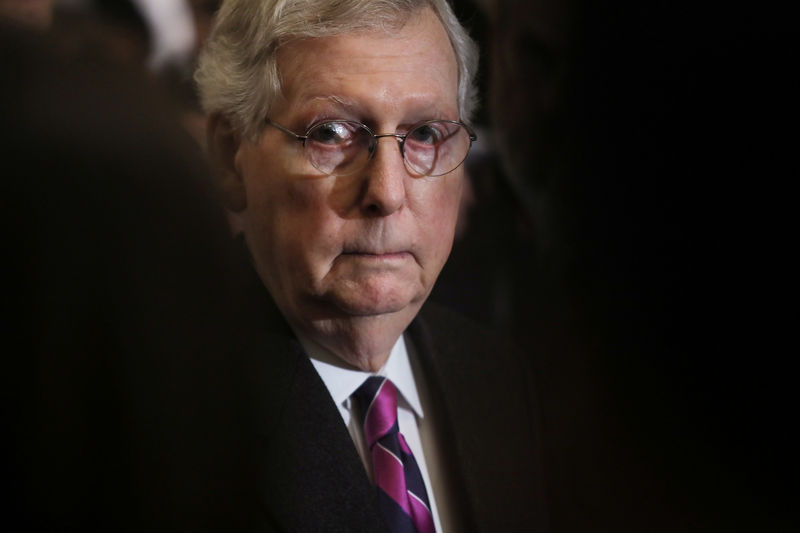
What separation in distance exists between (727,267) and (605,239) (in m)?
0.30

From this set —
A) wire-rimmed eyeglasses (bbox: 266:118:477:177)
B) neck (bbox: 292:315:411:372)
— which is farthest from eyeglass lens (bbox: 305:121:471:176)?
neck (bbox: 292:315:411:372)

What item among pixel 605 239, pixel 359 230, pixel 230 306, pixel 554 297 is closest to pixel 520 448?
pixel 554 297

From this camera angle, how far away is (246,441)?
1071 millimetres

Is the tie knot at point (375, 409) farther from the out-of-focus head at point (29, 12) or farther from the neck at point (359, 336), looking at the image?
the out-of-focus head at point (29, 12)

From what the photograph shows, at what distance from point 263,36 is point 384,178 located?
0.30 m

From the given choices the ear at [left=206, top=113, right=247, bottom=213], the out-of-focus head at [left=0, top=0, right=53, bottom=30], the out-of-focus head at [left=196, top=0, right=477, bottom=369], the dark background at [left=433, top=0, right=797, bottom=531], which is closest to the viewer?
the out-of-focus head at [left=0, top=0, right=53, bottom=30]

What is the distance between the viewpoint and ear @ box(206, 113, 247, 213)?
122 centimetres

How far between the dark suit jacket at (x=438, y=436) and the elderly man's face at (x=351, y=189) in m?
0.14

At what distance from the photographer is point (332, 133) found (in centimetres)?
114

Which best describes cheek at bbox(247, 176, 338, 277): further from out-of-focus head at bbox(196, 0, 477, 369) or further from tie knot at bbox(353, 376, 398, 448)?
tie knot at bbox(353, 376, 398, 448)

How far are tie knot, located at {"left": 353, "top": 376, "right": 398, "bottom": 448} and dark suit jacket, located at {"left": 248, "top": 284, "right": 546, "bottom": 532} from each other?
5 centimetres

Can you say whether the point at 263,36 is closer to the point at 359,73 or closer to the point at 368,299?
the point at 359,73

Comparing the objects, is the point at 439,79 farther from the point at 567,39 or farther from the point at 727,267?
the point at 727,267

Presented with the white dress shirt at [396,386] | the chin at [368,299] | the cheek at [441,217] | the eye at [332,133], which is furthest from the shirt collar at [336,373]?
the eye at [332,133]
